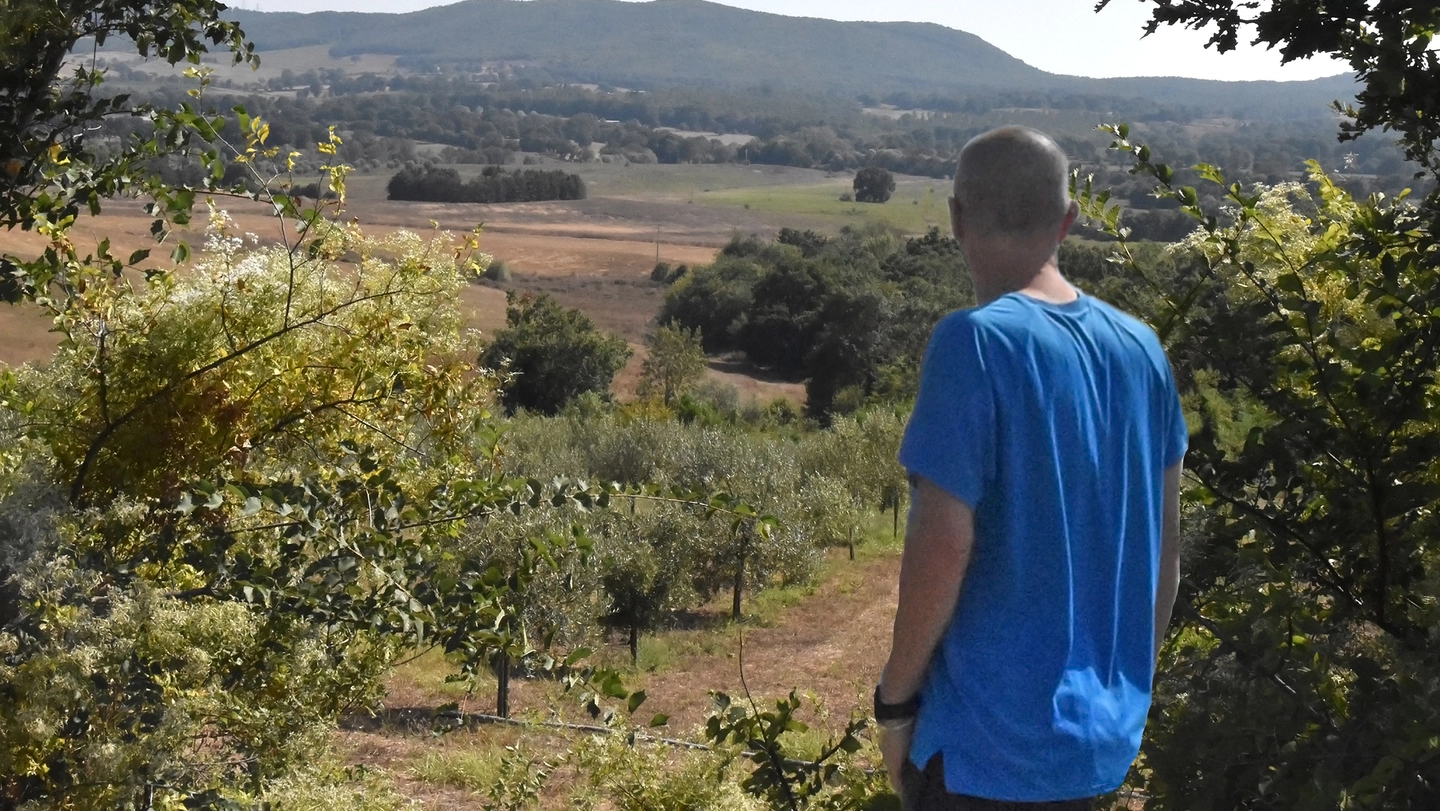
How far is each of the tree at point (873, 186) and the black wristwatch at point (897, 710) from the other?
103m

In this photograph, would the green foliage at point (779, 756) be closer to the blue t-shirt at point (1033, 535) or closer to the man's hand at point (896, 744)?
the man's hand at point (896, 744)

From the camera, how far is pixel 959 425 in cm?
154

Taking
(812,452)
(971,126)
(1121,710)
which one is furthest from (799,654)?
(971,126)

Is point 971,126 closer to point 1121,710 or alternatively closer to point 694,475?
point 694,475

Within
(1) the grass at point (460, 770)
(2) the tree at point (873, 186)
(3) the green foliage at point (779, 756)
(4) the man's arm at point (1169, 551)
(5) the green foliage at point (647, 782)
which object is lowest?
(2) the tree at point (873, 186)

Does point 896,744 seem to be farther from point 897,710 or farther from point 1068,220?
point 1068,220

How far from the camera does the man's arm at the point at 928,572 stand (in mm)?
1551

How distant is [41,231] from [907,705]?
7.32 ft

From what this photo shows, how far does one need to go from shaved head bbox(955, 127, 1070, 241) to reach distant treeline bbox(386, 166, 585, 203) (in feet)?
280

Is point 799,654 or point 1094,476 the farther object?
point 799,654

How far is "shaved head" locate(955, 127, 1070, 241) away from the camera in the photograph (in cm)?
165

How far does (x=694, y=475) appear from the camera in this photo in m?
20.8

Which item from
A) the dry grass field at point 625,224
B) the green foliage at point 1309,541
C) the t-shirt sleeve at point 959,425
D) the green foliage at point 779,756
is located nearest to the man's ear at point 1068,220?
the t-shirt sleeve at point 959,425

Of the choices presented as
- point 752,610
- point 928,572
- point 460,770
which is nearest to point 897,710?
point 928,572
